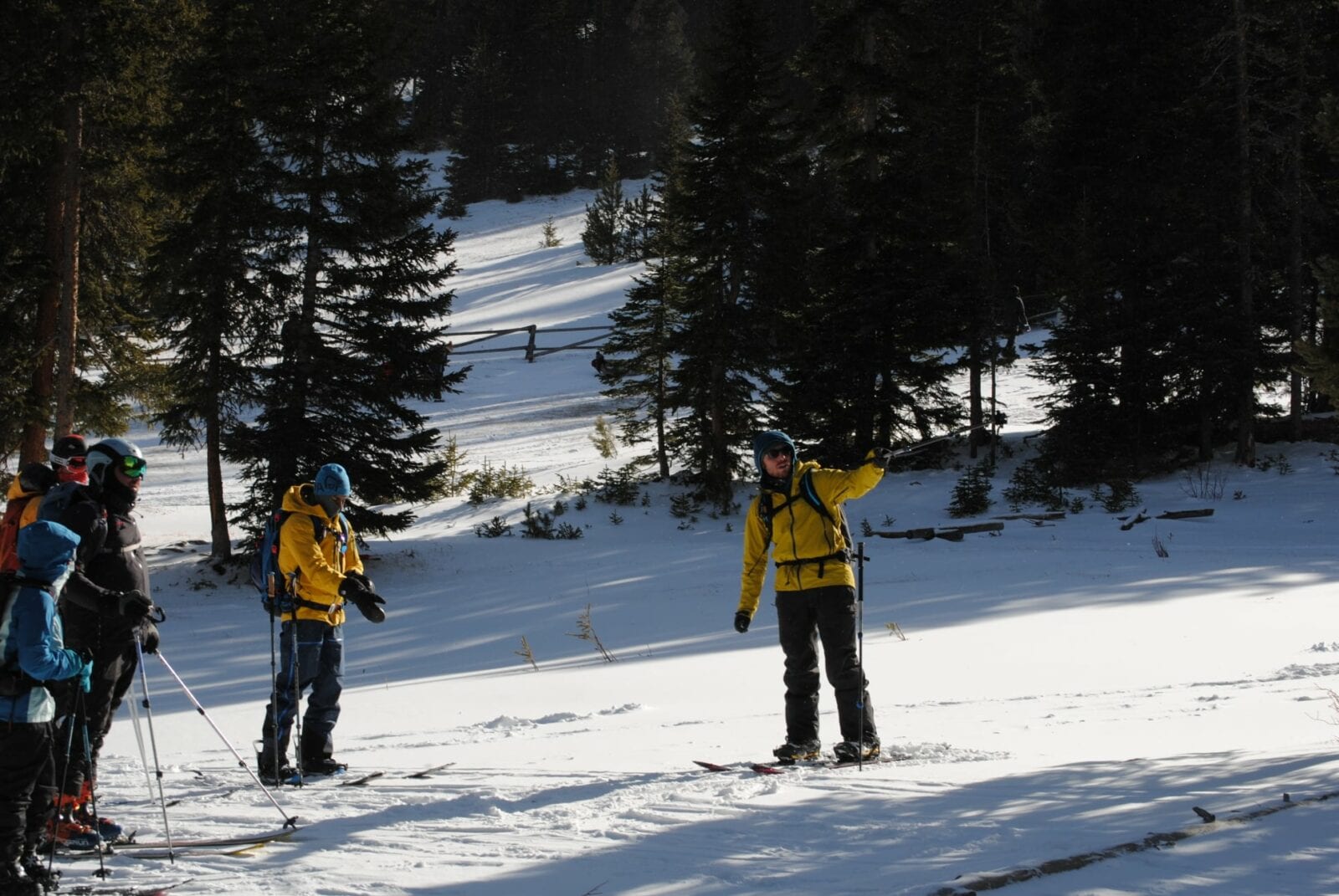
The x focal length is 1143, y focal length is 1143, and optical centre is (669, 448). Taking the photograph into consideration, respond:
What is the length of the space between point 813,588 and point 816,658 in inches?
20.9

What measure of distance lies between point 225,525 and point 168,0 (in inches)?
351

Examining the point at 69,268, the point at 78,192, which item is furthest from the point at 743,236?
the point at 69,268

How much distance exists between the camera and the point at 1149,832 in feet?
16.1

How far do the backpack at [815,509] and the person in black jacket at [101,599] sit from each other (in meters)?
3.56

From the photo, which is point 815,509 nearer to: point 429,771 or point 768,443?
point 768,443

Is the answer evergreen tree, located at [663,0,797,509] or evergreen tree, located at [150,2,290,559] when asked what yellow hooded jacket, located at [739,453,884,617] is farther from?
evergreen tree, located at [663,0,797,509]

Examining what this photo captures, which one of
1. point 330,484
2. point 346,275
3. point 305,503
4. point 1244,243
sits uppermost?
point 1244,243

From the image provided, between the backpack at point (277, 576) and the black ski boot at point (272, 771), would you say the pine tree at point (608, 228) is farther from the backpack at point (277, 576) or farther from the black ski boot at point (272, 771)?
the black ski boot at point (272, 771)

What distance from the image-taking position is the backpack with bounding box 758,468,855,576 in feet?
23.0

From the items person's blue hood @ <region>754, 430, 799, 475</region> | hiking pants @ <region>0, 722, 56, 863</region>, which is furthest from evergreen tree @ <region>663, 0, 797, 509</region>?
hiking pants @ <region>0, 722, 56, 863</region>

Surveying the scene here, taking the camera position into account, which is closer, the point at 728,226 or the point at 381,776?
the point at 381,776

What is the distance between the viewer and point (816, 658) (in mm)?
7219

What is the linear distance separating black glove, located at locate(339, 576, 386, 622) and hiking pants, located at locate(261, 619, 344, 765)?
0.24 m

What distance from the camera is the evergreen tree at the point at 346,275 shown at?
19.5m
